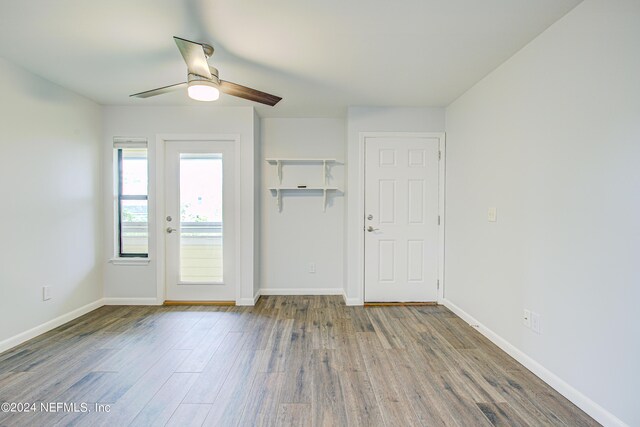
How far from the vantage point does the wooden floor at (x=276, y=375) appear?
5.29 ft

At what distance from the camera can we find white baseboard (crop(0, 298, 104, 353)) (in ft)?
7.75

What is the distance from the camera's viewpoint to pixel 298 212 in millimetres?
3850

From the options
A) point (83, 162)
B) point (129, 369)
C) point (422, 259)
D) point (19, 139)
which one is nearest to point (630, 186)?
point (422, 259)

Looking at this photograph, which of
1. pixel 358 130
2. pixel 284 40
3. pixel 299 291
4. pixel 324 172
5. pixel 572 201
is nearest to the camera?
pixel 572 201

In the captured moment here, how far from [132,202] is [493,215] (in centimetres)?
406

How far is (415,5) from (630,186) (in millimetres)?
1563

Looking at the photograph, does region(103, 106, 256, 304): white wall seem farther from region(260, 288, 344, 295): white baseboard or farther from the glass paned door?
region(260, 288, 344, 295): white baseboard

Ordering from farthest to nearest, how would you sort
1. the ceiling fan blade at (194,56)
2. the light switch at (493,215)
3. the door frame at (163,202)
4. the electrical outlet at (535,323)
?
the door frame at (163,202)
the light switch at (493,215)
the electrical outlet at (535,323)
the ceiling fan blade at (194,56)

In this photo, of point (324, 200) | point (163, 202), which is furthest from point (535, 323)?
point (163, 202)

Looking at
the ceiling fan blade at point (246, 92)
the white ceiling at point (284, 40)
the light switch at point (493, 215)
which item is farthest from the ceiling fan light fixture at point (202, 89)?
the light switch at point (493, 215)

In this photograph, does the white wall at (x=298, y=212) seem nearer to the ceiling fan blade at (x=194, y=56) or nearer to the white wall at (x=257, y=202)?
the white wall at (x=257, y=202)

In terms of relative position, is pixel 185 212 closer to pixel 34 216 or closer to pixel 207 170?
pixel 207 170

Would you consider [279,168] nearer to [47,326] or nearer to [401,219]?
[401,219]

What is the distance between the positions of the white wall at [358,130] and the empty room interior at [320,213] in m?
0.03
